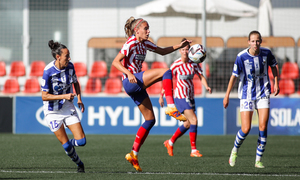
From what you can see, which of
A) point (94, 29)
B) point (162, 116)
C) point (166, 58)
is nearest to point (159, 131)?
point (162, 116)

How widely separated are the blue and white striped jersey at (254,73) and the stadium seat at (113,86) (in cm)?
710

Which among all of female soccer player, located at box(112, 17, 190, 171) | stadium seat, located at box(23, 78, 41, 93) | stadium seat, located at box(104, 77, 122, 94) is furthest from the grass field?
stadium seat, located at box(23, 78, 41, 93)

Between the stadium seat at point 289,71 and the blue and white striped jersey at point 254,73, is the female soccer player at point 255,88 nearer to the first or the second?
the blue and white striped jersey at point 254,73

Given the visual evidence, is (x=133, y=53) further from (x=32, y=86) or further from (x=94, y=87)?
(x=32, y=86)

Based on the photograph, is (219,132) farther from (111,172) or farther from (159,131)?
(111,172)

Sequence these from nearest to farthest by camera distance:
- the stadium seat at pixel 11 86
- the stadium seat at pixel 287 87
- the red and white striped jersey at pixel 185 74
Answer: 1. the red and white striped jersey at pixel 185 74
2. the stadium seat at pixel 287 87
3. the stadium seat at pixel 11 86

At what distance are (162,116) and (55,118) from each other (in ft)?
19.7

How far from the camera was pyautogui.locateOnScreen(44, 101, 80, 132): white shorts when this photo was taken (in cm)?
551

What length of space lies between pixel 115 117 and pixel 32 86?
3.38m

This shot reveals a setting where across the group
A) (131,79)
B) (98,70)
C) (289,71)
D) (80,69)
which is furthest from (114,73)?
(131,79)

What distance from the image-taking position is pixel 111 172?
18.6 ft

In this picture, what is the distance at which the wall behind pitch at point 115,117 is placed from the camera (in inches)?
444

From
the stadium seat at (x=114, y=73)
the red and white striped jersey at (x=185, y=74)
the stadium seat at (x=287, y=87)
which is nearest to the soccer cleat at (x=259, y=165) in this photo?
the red and white striped jersey at (x=185, y=74)

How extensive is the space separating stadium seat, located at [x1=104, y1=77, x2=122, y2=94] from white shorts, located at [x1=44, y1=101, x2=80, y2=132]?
7.23 m
